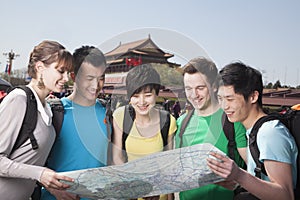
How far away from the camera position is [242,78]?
5.90ft

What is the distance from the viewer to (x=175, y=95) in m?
1.52

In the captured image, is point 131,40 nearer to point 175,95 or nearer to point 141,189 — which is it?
point 175,95

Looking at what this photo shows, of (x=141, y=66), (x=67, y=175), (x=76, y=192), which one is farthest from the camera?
(x=76, y=192)

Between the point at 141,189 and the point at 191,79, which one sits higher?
the point at 191,79

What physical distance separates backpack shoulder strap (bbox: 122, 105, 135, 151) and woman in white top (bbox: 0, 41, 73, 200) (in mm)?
312

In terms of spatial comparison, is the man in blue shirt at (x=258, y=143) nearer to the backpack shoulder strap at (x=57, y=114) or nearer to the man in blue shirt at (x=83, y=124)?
the man in blue shirt at (x=83, y=124)

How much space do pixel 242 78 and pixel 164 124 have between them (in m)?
0.47

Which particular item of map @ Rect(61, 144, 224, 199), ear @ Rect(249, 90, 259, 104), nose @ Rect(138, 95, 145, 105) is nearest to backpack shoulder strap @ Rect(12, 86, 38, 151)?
map @ Rect(61, 144, 224, 199)

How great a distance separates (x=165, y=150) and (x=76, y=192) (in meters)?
0.48

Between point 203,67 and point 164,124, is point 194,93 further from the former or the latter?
point 164,124

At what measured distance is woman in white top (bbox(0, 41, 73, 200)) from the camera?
164cm

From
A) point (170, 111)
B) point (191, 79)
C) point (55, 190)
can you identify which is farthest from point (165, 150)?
point (55, 190)

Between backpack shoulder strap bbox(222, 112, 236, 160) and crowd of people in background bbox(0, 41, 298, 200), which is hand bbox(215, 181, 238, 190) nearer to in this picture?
crowd of people in background bbox(0, 41, 298, 200)

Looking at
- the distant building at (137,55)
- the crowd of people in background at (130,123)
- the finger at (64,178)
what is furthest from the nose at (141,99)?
the finger at (64,178)
